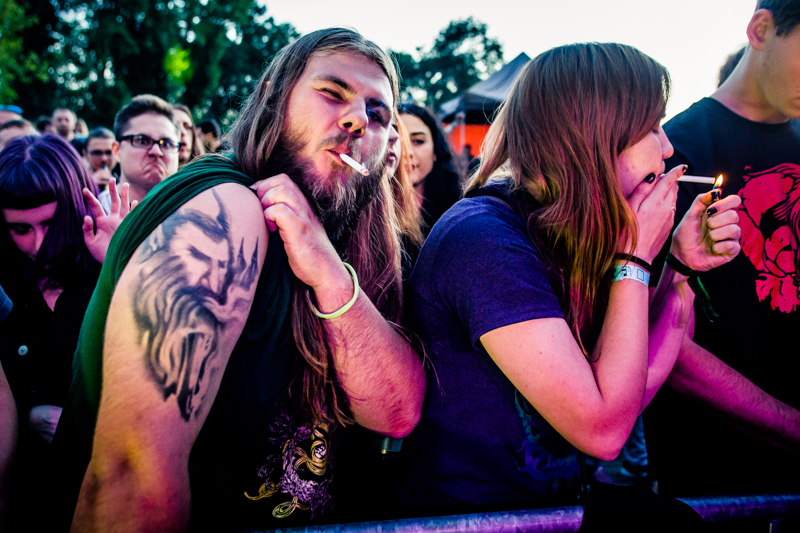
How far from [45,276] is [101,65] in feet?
88.7

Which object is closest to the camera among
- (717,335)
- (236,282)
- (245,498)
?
(236,282)

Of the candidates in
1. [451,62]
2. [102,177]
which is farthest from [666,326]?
[451,62]

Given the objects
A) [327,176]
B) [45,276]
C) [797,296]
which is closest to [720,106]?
[797,296]

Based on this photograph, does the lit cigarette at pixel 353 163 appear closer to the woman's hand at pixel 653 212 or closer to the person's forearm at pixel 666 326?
the woman's hand at pixel 653 212

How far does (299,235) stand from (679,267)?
135 cm

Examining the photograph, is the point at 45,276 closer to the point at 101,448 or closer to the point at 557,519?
the point at 101,448

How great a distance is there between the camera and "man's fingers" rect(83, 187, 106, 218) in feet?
7.39

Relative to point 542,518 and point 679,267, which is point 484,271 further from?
point 679,267

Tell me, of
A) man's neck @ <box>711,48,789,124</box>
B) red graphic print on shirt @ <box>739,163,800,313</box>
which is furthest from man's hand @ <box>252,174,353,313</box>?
man's neck @ <box>711,48,789,124</box>

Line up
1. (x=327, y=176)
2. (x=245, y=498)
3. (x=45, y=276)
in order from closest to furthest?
1. (x=245, y=498)
2. (x=327, y=176)
3. (x=45, y=276)

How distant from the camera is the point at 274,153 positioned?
150 cm

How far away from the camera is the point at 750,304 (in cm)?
181

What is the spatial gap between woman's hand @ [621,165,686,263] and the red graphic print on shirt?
2.03ft

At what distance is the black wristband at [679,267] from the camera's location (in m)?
1.57
